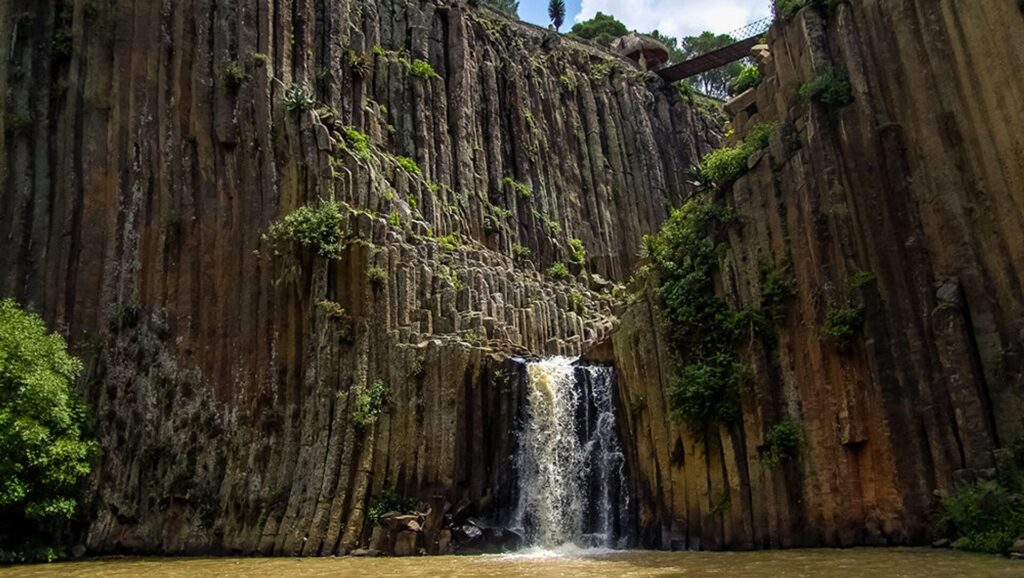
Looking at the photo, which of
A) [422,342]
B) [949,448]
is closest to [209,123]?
[422,342]

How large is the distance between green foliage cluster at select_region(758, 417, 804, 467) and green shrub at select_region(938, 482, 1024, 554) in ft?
14.8

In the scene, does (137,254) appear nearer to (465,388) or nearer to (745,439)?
(465,388)

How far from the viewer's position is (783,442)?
24844mm

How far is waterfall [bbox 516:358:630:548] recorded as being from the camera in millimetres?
30688

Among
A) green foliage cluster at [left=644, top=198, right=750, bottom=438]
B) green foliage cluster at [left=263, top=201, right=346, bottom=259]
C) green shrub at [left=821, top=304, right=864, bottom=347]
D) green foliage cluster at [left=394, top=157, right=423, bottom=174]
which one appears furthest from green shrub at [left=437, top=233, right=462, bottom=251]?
green shrub at [left=821, top=304, right=864, bottom=347]

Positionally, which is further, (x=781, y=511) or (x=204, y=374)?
(x=204, y=374)

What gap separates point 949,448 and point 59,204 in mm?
35556

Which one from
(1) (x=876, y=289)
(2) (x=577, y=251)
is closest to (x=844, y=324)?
(1) (x=876, y=289)

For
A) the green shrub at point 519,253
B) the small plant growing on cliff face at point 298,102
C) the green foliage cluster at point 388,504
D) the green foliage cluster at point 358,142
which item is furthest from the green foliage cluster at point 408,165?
the green foliage cluster at point 388,504

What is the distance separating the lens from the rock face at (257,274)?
104 feet

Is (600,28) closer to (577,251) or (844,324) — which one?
(577,251)

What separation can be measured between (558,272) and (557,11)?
41.7 m

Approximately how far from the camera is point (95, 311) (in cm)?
3619

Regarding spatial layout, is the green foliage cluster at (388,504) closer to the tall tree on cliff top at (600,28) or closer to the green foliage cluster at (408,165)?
the green foliage cluster at (408,165)
